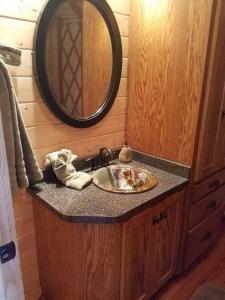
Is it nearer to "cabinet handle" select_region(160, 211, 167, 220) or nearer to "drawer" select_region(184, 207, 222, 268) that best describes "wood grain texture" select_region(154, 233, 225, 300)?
"drawer" select_region(184, 207, 222, 268)

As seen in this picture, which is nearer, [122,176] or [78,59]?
[78,59]

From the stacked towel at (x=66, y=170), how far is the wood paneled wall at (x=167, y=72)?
52 centimetres

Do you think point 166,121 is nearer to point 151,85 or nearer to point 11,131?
point 151,85

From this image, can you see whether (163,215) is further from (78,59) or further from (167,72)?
(78,59)

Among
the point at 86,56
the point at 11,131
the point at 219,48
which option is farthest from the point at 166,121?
the point at 11,131

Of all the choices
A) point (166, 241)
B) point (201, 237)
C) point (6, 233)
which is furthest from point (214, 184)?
point (6, 233)

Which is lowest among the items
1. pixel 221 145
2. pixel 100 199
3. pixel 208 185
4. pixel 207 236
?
pixel 207 236

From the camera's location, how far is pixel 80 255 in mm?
1111

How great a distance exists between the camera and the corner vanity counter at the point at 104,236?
1090 millimetres

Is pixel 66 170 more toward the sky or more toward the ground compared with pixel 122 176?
more toward the sky

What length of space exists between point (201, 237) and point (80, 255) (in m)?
0.99

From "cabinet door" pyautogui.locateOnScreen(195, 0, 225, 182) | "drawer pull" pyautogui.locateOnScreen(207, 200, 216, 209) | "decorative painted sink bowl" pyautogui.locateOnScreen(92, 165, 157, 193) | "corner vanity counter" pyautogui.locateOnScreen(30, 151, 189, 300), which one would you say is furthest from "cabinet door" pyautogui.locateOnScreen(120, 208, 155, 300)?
"drawer pull" pyautogui.locateOnScreen(207, 200, 216, 209)

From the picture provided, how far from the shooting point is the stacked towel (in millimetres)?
1262

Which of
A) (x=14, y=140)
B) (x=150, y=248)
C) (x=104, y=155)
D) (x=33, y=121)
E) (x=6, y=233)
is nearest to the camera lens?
(x=6, y=233)
